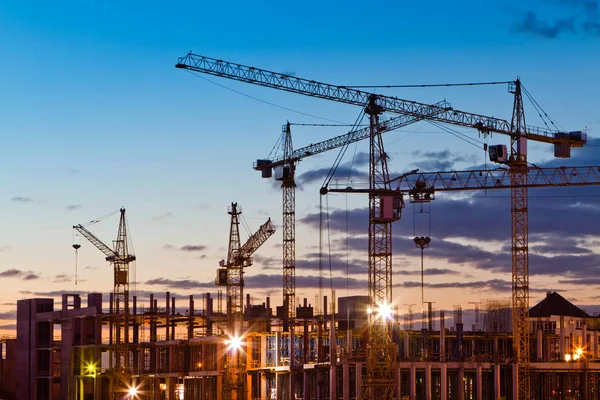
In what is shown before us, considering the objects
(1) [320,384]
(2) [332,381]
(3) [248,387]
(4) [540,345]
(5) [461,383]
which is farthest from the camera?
(3) [248,387]

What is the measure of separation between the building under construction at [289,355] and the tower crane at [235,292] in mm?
506

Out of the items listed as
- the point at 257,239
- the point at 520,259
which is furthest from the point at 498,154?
the point at 257,239

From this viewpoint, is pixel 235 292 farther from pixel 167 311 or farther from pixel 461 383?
pixel 461 383

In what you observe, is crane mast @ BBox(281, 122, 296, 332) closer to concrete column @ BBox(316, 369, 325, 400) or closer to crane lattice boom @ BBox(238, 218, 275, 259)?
crane lattice boom @ BBox(238, 218, 275, 259)

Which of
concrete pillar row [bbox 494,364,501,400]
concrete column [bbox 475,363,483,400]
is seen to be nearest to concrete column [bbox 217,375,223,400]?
concrete column [bbox 475,363,483,400]

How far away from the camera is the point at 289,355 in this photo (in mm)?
111812

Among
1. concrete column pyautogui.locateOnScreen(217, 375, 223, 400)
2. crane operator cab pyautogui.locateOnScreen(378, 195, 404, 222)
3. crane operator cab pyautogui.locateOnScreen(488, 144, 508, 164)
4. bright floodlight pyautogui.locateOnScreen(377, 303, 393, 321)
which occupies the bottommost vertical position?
concrete column pyautogui.locateOnScreen(217, 375, 223, 400)

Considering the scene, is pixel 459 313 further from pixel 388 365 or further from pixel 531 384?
pixel 388 365

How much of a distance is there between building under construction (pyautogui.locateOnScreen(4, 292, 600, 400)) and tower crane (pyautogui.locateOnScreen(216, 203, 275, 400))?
51cm

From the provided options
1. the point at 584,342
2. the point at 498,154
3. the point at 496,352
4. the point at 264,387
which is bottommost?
the point at 264,387

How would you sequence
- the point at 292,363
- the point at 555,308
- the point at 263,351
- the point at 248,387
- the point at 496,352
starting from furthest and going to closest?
the point at 555,308
the point at 248,387
the point at 263,351
the point at 496,352
the point at 292,363

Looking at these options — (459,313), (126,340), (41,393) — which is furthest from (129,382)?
(459,313)

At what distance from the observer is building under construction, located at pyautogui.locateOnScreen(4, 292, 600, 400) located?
102438mm

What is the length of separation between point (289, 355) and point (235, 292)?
98.7 feet
